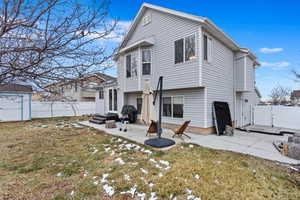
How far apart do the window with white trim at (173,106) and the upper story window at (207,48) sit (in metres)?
2.60

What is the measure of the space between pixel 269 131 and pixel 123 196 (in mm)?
9539

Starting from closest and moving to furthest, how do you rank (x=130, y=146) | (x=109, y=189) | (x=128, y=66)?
(x=109, y=189) → (x=130, y=146) → (x=128, y=66)

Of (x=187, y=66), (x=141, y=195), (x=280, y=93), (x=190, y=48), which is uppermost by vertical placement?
(x=190, y=48)

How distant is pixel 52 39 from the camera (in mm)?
2246

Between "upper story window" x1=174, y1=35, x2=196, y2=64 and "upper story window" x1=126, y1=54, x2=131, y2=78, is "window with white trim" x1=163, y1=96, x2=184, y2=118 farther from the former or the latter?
"upper story window" x1=126, y1=54, x2=131, y2=78

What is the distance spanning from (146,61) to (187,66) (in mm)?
3133

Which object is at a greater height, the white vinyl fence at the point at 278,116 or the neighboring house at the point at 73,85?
the neighboring house at the point at 73,85

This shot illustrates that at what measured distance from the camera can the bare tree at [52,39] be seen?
2.12 metres

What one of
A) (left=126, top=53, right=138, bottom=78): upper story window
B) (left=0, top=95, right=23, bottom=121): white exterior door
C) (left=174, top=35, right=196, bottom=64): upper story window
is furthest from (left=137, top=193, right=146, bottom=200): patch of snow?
(left=0, top=95, right=23, bottom=121): white exterior door

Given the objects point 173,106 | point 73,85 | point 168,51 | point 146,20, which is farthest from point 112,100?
point 73,85

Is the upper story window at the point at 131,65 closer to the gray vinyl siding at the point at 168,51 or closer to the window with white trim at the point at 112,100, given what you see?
the gray vinyl siding at the point at 168,51

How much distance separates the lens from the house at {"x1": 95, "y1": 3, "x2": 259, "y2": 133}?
24.0ft

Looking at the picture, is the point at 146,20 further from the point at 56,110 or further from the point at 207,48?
the point at 56,110

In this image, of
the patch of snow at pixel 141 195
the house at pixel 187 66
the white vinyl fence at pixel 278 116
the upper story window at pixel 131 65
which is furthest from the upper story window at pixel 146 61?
the white vinyl fence at pixel 278 116
